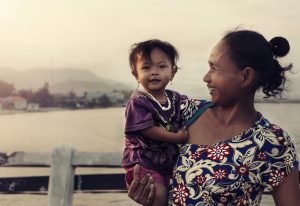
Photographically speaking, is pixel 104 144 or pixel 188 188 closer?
pixel 188 188

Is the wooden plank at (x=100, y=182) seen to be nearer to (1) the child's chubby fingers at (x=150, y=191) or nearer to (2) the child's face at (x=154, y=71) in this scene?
(2) the child's face at (x=154, y=71)

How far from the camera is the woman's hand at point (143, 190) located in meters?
1.77

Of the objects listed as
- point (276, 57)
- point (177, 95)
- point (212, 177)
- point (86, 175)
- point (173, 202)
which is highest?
point (276, 57)

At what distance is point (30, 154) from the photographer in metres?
3.82

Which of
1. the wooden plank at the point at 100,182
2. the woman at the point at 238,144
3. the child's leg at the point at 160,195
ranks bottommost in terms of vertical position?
the wooden plank at the point at 100,182

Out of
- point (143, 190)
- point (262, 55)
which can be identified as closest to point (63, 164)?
point (143, 190)

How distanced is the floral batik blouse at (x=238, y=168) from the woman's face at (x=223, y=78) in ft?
0.45

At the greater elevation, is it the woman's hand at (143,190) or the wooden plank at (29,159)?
the woman's hand at (143,190)

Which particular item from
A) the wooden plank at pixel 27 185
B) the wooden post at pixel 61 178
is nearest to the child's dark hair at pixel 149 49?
the wooden post at pixel 61 178

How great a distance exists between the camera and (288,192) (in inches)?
66.1

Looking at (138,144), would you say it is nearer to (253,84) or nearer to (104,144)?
(253,84)

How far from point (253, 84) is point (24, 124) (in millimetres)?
27505

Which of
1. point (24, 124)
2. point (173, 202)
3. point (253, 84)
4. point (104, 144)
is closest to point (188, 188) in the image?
point (173, 202)

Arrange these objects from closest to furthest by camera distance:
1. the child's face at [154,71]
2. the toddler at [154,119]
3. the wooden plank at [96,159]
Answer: the toddler at [154,119] < the child's face at [154,71] < the wooden plank at [96,159]
